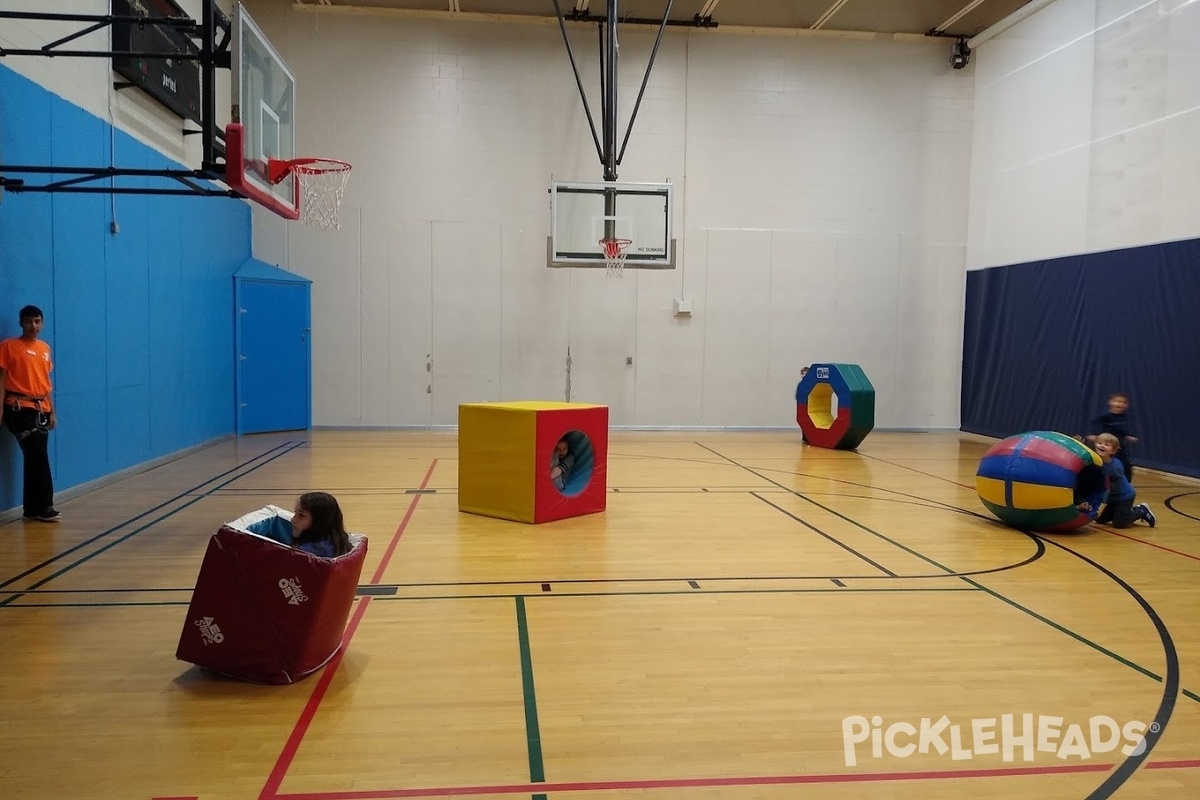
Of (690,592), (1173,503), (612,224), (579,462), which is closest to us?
(690,592)

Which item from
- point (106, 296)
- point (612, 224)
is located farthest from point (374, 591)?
point (612, 224)

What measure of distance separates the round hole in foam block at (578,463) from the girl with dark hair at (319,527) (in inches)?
140

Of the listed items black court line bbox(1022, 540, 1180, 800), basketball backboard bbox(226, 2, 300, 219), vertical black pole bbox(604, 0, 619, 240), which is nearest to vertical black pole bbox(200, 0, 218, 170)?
basketball backboard bbox(226, 2, 300, 219)

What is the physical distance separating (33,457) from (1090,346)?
12679mm

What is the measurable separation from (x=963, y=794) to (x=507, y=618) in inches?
94.9

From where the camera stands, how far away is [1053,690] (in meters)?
3.65

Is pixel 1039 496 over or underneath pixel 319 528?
underneath

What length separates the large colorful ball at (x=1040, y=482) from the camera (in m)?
6.57

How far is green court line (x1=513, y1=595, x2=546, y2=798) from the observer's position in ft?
9.55

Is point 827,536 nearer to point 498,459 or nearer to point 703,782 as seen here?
point 498,459

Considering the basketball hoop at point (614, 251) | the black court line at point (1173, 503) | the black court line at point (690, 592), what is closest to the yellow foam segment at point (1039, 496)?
the black court line at point (690, 592)

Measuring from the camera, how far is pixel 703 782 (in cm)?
286

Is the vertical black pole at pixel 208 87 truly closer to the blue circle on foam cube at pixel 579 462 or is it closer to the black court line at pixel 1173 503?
the blue circle on foam cube at pixel 579 462

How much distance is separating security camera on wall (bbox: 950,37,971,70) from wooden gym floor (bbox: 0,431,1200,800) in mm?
10358
